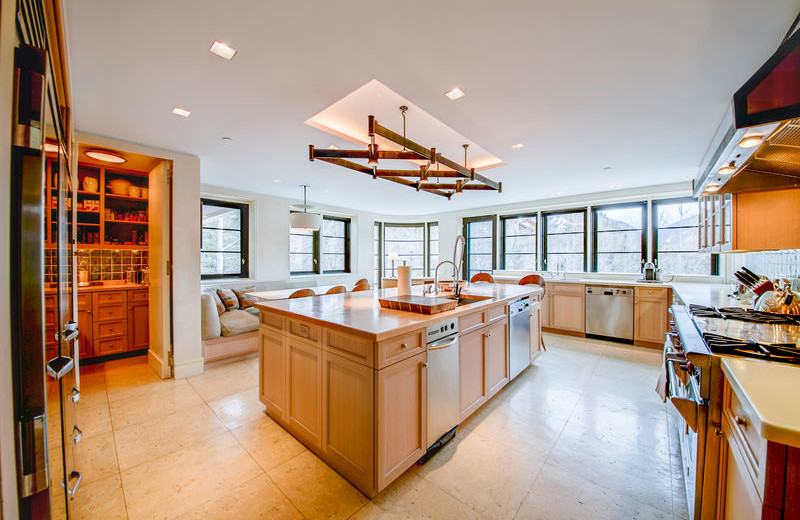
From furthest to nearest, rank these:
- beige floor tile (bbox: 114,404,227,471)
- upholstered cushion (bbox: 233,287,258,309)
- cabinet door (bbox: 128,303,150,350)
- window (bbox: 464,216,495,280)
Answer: window (bbox: 464,216,495,280), upholstered cushion (bbox: 233,287,258,309), cabinet door (bbox: 128,303,150,350), beige floor tile (bbox: 114,404,227,471)

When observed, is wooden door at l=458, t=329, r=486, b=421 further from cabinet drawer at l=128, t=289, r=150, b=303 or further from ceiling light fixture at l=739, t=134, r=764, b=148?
cabinet drawer at l=128, t=289, r=150, b=303

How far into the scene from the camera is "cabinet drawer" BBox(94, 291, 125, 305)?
3.63 metres

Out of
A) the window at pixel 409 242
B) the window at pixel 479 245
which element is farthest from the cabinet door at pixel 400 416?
the window at pixel 409 242

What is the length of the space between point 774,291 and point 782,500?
2.26 meters

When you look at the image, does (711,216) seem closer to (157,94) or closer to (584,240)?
(584,240)

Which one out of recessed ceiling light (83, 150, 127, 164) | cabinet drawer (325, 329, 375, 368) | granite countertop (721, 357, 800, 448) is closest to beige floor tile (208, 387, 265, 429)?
cabinet drawer (325, 329, 375, 368)

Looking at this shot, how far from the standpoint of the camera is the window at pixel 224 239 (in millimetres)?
5129

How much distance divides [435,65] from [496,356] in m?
2.34

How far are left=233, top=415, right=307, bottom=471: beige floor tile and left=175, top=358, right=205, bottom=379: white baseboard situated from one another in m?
1.52

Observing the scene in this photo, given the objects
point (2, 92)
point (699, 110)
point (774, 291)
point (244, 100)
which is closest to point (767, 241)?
point (774, 291)

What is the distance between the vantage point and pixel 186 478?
180 cm

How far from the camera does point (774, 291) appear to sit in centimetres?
216

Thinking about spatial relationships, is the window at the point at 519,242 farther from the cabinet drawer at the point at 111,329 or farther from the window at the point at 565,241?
the cabinet drawer at the point at 111,329

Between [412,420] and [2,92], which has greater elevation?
[2,92]
